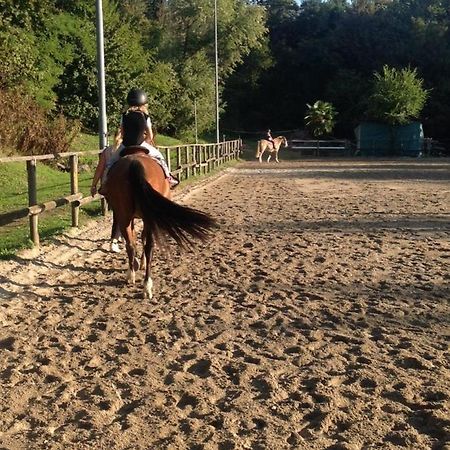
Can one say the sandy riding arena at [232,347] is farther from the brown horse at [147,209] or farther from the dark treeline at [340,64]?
the dark treeline at [340,64]

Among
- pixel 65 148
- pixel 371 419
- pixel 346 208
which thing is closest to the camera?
pixel 371 419

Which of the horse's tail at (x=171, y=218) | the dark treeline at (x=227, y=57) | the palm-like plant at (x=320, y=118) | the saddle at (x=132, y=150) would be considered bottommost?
the horse's tail at (x=171, y=218)

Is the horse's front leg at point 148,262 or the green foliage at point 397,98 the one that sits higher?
the green foliage at point 397,98

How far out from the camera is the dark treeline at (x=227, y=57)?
96.8 feet

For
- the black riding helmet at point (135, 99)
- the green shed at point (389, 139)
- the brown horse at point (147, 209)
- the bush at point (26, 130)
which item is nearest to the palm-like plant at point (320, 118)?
the green shed at point (389, 139)

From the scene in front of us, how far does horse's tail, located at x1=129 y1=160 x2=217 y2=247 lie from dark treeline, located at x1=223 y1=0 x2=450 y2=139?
55.5m

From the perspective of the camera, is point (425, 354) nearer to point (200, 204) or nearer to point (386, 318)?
point (386, 318)

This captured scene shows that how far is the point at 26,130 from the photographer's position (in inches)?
816

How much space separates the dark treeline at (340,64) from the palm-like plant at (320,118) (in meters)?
4.98

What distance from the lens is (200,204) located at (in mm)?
14805

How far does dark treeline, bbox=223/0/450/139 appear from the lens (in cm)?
6200

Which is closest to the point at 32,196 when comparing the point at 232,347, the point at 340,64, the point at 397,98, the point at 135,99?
the point at 135,99

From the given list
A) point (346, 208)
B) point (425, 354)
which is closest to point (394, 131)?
point (346, 208)

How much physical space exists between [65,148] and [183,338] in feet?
61.7
